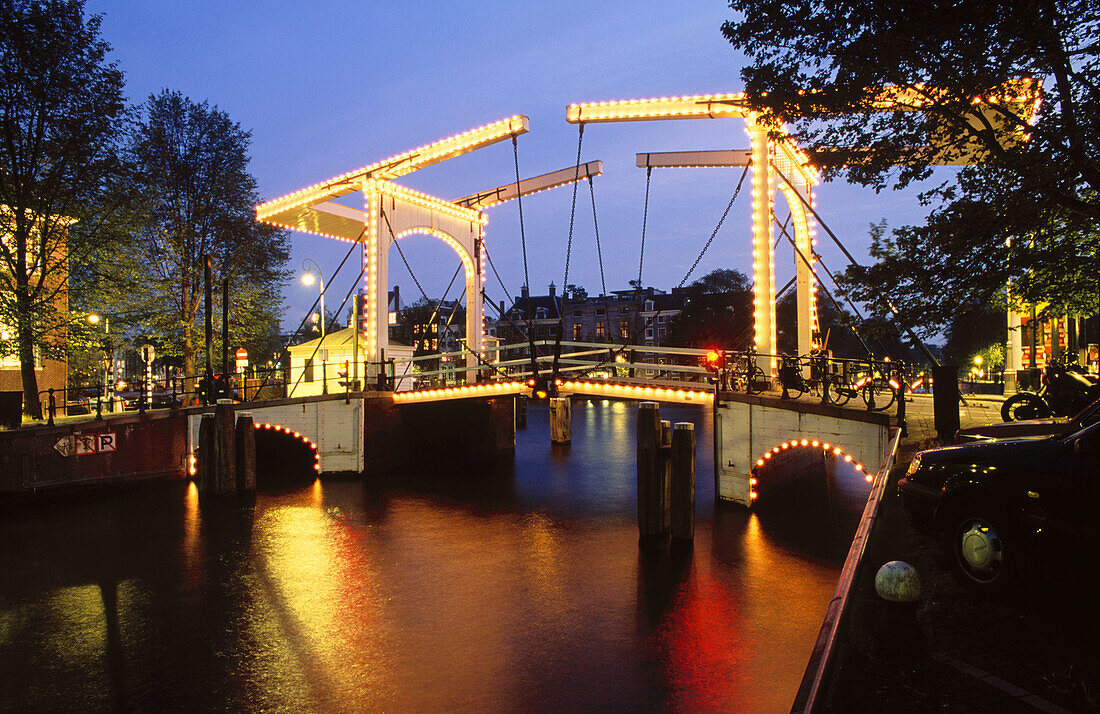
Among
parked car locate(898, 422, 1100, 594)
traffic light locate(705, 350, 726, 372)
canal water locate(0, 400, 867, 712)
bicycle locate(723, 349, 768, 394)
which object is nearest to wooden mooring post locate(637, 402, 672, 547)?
canal water locate(0, 400, 867, 712)

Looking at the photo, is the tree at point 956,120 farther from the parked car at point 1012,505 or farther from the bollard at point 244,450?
the bollard at point 244,450

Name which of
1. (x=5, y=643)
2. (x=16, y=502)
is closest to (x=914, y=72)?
(x=5, y=643)

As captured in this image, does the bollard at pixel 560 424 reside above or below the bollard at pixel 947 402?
below

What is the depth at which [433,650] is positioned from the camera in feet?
27.1

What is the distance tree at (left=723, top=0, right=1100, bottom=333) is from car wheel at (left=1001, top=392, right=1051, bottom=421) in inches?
96.3

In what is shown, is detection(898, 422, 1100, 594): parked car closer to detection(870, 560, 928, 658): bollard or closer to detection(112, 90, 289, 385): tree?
detection(870, 560, 928, 658): bollard

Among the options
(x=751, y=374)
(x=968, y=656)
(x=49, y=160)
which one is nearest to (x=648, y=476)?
(x=751, y=374)

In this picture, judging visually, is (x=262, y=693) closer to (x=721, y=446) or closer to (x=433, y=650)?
(x=433, y=650)

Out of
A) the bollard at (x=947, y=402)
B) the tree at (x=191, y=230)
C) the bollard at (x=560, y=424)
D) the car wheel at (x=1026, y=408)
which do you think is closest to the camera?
the bollard at (x=947, y=402)

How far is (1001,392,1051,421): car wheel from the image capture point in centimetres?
1168

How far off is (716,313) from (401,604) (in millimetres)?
40939

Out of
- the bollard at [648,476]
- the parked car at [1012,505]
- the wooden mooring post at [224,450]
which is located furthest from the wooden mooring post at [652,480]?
the wooden mooring post at [224,450]

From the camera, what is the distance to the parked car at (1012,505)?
466 centimetres

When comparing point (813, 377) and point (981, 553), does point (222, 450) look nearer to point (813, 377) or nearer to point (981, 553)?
point (813, 377)
